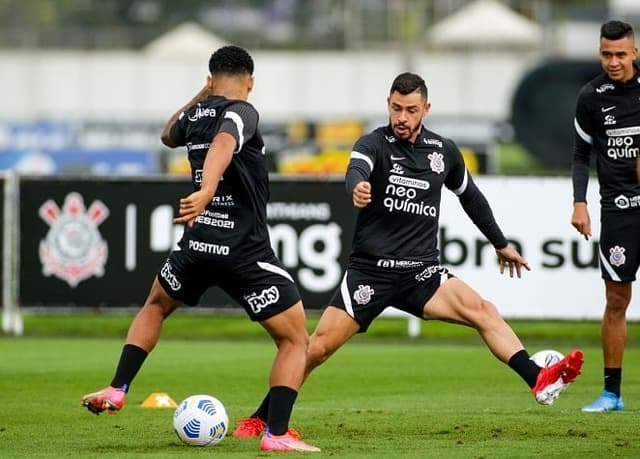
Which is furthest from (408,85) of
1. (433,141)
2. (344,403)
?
(344,403)

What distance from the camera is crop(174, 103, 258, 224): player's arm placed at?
926 centimetres

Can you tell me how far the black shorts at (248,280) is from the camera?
389 inches

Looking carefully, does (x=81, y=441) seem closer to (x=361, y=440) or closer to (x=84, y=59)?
(x=361, y=440)

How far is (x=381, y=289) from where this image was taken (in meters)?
10.7

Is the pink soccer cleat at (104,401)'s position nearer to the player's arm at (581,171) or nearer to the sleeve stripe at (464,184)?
the sleeve stripe at (464,184)

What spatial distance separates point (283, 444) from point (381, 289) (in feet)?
4.75

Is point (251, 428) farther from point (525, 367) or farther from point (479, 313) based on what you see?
point (525, 367)

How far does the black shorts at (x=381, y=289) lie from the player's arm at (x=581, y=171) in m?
1.63

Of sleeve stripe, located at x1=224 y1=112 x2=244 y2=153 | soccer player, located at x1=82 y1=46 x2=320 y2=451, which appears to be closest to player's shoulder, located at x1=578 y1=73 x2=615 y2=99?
soccer player, located at x1=82 y1=46 x2=320 y2=451

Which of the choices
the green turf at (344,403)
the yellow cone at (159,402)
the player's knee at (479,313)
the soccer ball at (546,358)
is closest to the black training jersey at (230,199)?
the green turf at (344,403)

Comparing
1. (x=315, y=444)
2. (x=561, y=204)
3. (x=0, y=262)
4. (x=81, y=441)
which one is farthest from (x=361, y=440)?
(x=0, y=262)

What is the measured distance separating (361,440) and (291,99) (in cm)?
4868

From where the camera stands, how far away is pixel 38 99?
2319 inches

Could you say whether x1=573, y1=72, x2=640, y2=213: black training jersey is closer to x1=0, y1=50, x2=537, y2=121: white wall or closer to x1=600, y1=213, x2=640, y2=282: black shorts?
x1=600, y1=213, x2=640, y2=282: black shorts
